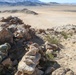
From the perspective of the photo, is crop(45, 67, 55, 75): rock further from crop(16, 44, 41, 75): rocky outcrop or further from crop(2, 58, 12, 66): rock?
crop(2, 58, 12, 66): rock

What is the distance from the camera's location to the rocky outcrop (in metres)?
8.81

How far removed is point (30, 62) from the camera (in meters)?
9.16

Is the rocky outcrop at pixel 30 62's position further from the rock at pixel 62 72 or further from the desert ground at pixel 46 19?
the desert ground at pixel 46 19

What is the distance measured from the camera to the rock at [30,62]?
881 centimetres

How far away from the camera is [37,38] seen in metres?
13.7

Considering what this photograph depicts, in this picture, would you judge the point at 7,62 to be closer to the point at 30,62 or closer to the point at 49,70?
the point at 30,62

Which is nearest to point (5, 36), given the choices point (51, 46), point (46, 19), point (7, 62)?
point (7, 62)

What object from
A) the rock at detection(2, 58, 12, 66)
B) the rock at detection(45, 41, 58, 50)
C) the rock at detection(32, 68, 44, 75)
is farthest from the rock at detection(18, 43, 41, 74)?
the rock at detection(45, 41, 58, 50)

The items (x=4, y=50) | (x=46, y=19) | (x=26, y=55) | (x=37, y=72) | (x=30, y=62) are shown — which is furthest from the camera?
(x=46, y=19)

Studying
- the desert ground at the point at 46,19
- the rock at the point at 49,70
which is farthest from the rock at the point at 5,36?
the desert ground at the point at 46,19

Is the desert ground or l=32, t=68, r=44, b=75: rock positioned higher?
l=32, t=68, r=44, b=75: rock

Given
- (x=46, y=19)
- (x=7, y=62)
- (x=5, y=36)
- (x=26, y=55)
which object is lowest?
(x=46, y=19)

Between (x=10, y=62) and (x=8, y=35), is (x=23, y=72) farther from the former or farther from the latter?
(x=8, y=35)

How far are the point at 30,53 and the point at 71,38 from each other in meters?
5.32
